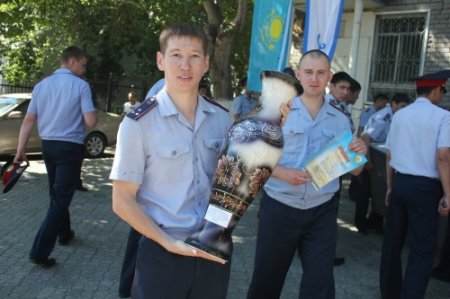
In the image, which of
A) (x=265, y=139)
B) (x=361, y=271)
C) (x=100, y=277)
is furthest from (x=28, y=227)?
(x=265, y=139)

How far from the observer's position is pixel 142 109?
6.97 ft

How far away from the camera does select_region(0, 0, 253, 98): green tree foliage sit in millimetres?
11340

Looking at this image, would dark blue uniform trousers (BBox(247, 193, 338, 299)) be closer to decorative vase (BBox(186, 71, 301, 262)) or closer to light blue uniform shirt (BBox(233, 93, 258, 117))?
decorative vase (BBox(186, 71, 301, 262))

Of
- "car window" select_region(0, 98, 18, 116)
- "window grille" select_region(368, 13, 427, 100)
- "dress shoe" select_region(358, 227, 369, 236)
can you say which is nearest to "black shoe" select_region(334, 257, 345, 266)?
"dress shoe" select_region(358, 227, 369, 236)

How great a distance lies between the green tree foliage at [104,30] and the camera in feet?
37.2

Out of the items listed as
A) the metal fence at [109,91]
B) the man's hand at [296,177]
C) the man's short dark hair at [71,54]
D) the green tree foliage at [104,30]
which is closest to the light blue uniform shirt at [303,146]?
the man's hand at [296,177]

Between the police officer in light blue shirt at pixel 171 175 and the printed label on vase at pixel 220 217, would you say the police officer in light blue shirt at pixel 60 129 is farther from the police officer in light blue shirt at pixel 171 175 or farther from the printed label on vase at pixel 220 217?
the printed label on vase at pixel 220 217

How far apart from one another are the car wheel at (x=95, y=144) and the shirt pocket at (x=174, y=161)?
37.1ft

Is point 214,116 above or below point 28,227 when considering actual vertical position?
above

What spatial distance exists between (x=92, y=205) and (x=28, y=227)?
1469 millimetres

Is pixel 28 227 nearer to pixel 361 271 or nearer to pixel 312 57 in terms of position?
pixel 361 271

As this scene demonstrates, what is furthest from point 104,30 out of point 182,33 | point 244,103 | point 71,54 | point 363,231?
point 182,33

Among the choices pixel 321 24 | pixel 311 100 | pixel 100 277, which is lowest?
pixel 100 277

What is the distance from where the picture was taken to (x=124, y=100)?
22953 millimetres
